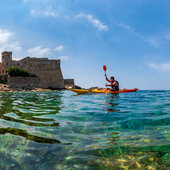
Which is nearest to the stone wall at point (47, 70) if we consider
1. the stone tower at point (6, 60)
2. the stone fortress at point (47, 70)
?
the stone fortress at point (47, 70)

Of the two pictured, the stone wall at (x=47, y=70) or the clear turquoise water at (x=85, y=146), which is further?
the stone wall at (x=47, y=70)

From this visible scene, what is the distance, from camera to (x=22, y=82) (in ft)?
121

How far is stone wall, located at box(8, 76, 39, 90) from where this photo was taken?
35.4 metres

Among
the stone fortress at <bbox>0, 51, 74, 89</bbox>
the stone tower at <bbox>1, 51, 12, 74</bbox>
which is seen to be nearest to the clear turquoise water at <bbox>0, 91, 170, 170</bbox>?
the stone fortress at <bbox>0, 51, 74, 89</bbox>

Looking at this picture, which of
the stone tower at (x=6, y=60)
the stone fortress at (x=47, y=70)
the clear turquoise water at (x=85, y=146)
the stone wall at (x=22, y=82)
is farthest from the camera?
the stone tower at (x=6, y=60)

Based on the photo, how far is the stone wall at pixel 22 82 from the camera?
35406 mm

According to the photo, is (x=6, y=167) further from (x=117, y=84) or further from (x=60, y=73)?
(x=60, y=73)

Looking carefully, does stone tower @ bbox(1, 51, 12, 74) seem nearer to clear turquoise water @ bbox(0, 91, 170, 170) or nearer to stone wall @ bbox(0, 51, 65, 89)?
stone wall @ bbox(0, 51, 65, 89)

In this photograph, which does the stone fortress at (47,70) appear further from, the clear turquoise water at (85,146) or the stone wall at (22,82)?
the clear turquoise water at (85,146)

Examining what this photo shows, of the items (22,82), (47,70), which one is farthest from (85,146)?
(47,70)

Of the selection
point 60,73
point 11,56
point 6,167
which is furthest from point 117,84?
point 11,56

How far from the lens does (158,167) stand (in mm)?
1567

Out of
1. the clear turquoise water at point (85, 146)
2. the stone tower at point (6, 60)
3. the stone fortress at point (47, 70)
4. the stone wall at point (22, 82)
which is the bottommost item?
the clear turquoise water at point (85, 146)

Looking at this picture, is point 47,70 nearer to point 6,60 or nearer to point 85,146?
point 6,60
